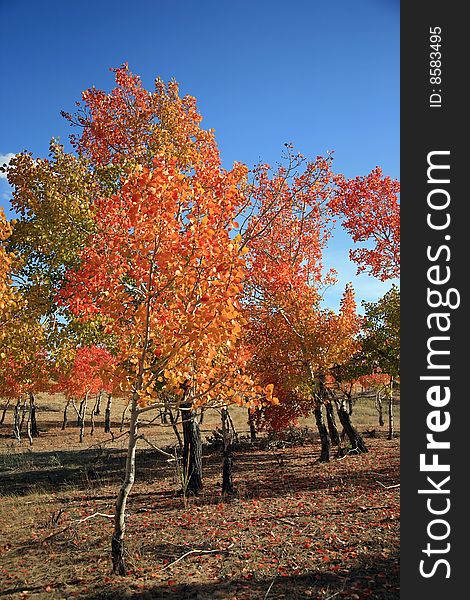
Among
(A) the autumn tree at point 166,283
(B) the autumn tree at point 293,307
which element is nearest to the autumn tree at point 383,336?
(B) the autumn tree at point 293,307

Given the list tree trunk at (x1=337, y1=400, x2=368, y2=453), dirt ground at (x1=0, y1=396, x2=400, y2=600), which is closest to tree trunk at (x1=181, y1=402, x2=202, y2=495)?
dirt ground at (x1=0, y1=396, x2=400, y2=600)

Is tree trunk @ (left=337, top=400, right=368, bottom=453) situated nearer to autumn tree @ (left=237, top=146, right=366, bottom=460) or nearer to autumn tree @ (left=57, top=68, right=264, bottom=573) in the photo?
autumn tree @ (left=237, top=146, right=366, bottom=460)

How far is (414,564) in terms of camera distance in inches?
177

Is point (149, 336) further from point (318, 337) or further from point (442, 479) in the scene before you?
point (318, 337)

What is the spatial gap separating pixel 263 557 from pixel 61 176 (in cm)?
1059

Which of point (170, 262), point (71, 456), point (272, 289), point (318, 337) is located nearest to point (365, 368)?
point (318, 337)

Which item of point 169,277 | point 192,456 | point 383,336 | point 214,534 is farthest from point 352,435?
point 169,277

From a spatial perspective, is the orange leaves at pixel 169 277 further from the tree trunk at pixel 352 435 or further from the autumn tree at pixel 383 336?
the tree trunk at pixel 352 435

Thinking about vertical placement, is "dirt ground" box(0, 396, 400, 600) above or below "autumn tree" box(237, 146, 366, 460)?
below

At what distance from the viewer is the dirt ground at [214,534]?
6.57 meters

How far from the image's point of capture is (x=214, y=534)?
903 centimetres

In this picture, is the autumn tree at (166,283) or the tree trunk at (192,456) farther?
the tree trunk at (192,456)

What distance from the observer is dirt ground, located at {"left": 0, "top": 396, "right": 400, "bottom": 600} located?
657 cm

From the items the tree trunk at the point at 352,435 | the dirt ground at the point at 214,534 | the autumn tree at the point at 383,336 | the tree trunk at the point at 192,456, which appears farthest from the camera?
the tree trunk at the point at 352,435
